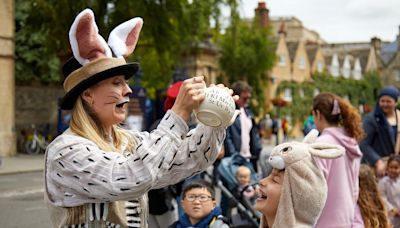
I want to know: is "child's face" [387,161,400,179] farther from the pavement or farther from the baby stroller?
the pavement

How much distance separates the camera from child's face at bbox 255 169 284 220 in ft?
9.69

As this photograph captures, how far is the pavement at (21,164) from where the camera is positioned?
15.3 m

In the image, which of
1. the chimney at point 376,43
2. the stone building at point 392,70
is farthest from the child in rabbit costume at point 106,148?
the stone building at point 392,70

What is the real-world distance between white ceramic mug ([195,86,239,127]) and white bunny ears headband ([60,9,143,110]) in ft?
1.29

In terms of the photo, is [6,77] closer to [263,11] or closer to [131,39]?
[131,39]

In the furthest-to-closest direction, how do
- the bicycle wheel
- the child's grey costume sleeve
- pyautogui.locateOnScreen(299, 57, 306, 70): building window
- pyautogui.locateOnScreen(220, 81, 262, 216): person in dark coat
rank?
pyautogui.locateOnScreen(299, 57, 306, 70): building window, the bicycle wheel, pyautogui.locateOnScreen(220, 81, 262, 216): person in dark coat, the child's grey costume sleeve

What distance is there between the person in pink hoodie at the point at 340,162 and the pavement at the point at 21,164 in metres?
11.6

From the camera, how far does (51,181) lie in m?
2.44

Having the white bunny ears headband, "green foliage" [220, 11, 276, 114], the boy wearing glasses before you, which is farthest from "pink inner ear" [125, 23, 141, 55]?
"green foliage" [220, 11, 276, 114]

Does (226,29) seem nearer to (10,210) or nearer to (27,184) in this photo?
(27,184)

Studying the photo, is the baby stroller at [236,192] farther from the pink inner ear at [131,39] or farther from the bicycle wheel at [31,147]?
the bicycle wheel at [31,147]

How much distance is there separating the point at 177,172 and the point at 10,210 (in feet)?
23.5

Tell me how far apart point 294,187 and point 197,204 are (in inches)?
79.6

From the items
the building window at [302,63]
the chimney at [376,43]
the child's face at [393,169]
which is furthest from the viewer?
the chimney at [376,43]
